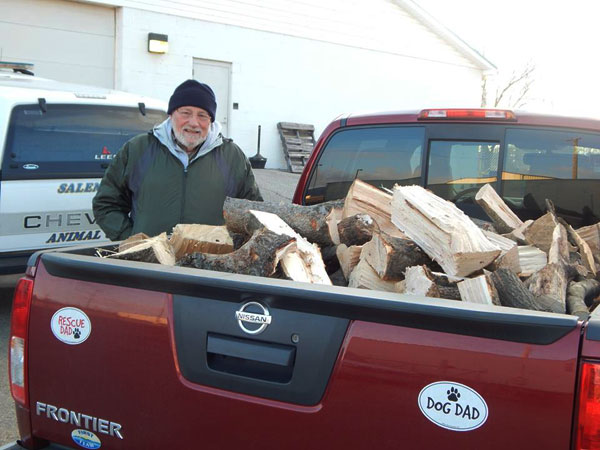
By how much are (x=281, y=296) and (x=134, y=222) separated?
7.46 feet

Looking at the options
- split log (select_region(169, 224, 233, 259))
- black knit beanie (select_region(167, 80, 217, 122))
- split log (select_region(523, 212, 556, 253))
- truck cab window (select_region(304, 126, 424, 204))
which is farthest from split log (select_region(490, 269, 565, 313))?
black knit beanie (select_region(167, 80, 217, 122))

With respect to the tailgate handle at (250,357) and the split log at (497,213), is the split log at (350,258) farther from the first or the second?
the tailgate handle at (250,357)

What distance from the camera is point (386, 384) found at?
167 cm

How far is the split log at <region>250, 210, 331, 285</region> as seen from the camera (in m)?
2.43

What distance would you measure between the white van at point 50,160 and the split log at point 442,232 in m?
3.81

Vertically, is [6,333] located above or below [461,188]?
below

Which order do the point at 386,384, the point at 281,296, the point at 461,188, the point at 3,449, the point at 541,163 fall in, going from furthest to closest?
the point at 461,188, the point at 541,163, the point at 3,449, the point at 281,296, the point at 386,384

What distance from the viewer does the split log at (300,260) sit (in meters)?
2.43

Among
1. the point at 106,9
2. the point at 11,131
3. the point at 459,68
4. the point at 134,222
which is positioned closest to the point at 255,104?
the point at 106,9

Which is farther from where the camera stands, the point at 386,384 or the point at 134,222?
the point at 134,222

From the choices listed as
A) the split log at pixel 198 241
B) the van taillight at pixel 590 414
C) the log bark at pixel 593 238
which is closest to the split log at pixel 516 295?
the van taillight at pixel 590 414

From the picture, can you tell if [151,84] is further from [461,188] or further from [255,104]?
[461,188]

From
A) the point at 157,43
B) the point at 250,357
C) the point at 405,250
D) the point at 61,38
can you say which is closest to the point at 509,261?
the point at 405,250

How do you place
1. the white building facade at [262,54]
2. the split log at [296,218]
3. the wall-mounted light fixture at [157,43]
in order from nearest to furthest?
the split log at [296,218] → the white building facade at [262,54] → the wall-mounted light fixture at [157,43]
